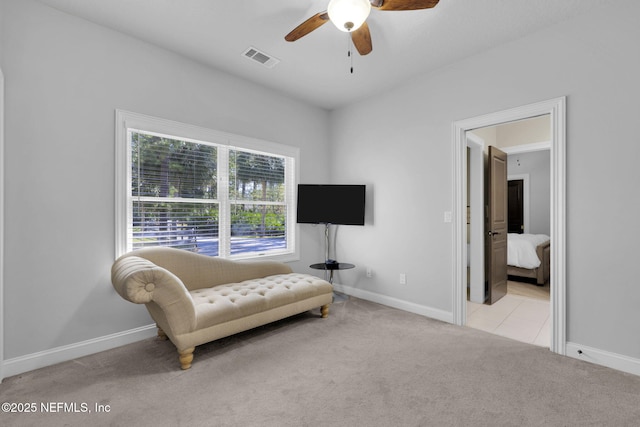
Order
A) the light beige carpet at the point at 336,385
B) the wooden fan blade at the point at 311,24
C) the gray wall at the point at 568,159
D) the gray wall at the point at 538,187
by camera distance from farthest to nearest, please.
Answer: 1. the gray wall at the point at 538,187
2. the gray wall at the point at 568,159
3. the wooden fan blade at the point at 311,24
4. the light beige carpet at the point at 336,385

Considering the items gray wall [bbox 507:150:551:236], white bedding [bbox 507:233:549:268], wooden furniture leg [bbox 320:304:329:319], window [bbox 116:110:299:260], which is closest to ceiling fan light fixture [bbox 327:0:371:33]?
window [bbox 116:110:299:260]

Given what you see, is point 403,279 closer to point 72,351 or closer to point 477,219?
point 477,219

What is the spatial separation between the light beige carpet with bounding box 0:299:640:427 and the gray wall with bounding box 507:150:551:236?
535 cm

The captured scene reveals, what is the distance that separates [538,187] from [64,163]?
8.38 meters

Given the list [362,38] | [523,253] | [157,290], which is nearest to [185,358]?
[157,290]

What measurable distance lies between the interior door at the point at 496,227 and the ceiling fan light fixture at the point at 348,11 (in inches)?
113

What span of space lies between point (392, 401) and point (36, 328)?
8.61 feet

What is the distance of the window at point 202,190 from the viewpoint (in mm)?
2727

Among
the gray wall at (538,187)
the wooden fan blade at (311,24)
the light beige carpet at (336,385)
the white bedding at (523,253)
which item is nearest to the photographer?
the light beige carpet at (336,385)

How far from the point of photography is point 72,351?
2.35 m

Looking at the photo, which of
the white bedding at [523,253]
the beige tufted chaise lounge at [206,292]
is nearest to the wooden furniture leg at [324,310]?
the beige tufted chaise lounge at [206,292]

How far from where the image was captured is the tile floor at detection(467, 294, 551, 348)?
285 cm

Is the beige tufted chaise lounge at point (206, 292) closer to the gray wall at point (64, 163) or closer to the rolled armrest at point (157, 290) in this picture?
the rolled armrest at point (157, 290)

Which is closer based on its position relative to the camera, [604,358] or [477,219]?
[604,358]
